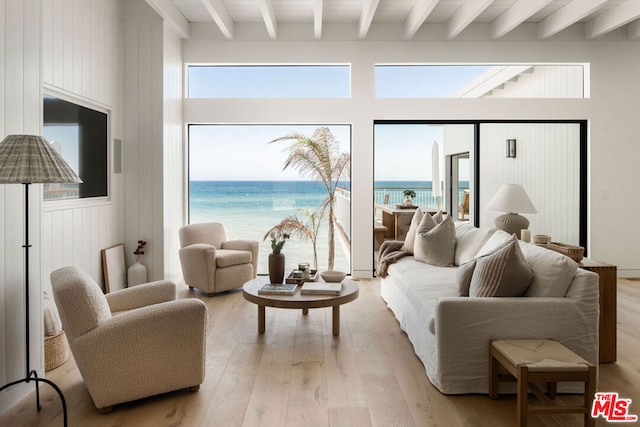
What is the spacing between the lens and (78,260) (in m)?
4.04

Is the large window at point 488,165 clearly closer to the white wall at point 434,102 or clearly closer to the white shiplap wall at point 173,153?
the white wall at point 434,102

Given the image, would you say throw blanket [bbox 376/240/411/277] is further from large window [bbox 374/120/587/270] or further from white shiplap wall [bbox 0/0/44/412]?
white shiplap wall [bbox 0/0/44/412]

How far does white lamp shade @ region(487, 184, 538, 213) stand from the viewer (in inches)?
159

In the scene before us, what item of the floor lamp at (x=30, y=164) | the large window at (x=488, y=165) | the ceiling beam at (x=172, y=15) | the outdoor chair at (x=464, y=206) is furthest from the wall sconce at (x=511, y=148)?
the floor lamp at (x=30, y=164)

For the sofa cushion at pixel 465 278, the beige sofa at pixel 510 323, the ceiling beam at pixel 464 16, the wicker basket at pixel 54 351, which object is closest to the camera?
the beige sofa at pixel 510 323

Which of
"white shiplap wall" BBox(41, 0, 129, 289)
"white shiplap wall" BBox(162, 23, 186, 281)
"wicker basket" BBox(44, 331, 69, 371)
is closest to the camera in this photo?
"wicker basket" BBox(44, 331, 69, 371)

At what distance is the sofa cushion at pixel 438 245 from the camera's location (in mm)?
4066

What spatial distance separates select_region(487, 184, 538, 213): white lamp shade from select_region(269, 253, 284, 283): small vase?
2112 millimetres

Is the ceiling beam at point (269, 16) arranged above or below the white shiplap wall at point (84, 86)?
above

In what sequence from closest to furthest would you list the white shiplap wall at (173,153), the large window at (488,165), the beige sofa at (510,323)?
the beige sofa at (510,323) < the white shiplap wall at (173,153) < the large window at (488,165)

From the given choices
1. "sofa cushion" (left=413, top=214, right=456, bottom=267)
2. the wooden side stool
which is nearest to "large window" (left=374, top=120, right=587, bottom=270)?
"sofa cushion" (left=413, top=214, right=456, bottom=267)

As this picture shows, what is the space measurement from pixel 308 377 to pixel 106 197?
311 centimetres

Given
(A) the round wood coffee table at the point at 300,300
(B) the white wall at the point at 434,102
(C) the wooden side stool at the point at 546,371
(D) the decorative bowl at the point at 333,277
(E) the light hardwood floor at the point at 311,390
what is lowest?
(E) the light hardwood floor at the point at 311,390

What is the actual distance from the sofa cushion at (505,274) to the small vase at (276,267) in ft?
5.77
